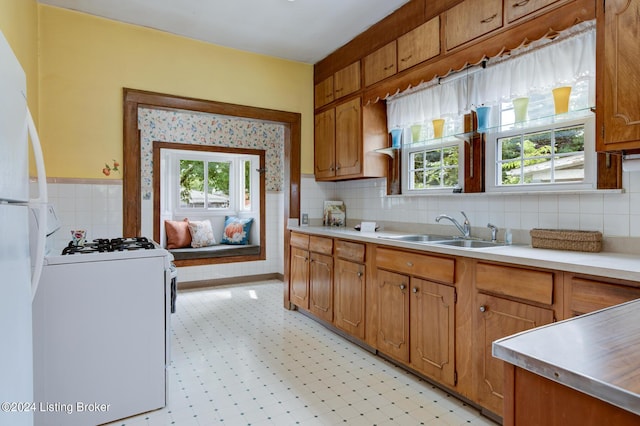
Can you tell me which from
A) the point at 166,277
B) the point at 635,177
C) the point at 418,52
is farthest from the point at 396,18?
the point at 166,277

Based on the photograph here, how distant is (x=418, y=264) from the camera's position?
7.29ft

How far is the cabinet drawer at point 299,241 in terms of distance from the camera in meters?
3.47

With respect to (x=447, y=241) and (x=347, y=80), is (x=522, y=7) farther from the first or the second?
(x=347, y=80)

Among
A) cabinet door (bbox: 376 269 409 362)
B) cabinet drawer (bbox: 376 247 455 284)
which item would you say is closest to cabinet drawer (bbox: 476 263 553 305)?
cabinet drawer (bbox: 376 247 455 284)

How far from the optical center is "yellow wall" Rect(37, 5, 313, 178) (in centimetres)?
277

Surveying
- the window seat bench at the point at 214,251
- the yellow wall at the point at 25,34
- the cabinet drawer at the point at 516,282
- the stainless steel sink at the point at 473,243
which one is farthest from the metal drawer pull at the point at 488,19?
the window seat bench at the point at 214,251

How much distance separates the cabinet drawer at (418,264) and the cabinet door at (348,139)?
1021 millimetres

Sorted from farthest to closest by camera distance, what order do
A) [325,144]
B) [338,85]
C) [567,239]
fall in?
[325,144] → [338,85] → [567,239]

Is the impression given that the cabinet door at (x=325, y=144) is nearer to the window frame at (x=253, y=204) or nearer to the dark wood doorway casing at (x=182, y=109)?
the dark wood doorway casing at (x=182, y=109)

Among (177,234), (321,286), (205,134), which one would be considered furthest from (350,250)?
(205,134)

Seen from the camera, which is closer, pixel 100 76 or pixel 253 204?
pixel 100 76

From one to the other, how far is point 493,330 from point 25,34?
330 cm

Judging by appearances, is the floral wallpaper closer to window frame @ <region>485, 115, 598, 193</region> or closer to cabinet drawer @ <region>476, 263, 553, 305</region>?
window frame @ <region>485, 115, 598, 193</region>

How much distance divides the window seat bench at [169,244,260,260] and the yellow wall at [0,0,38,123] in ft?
8.04
